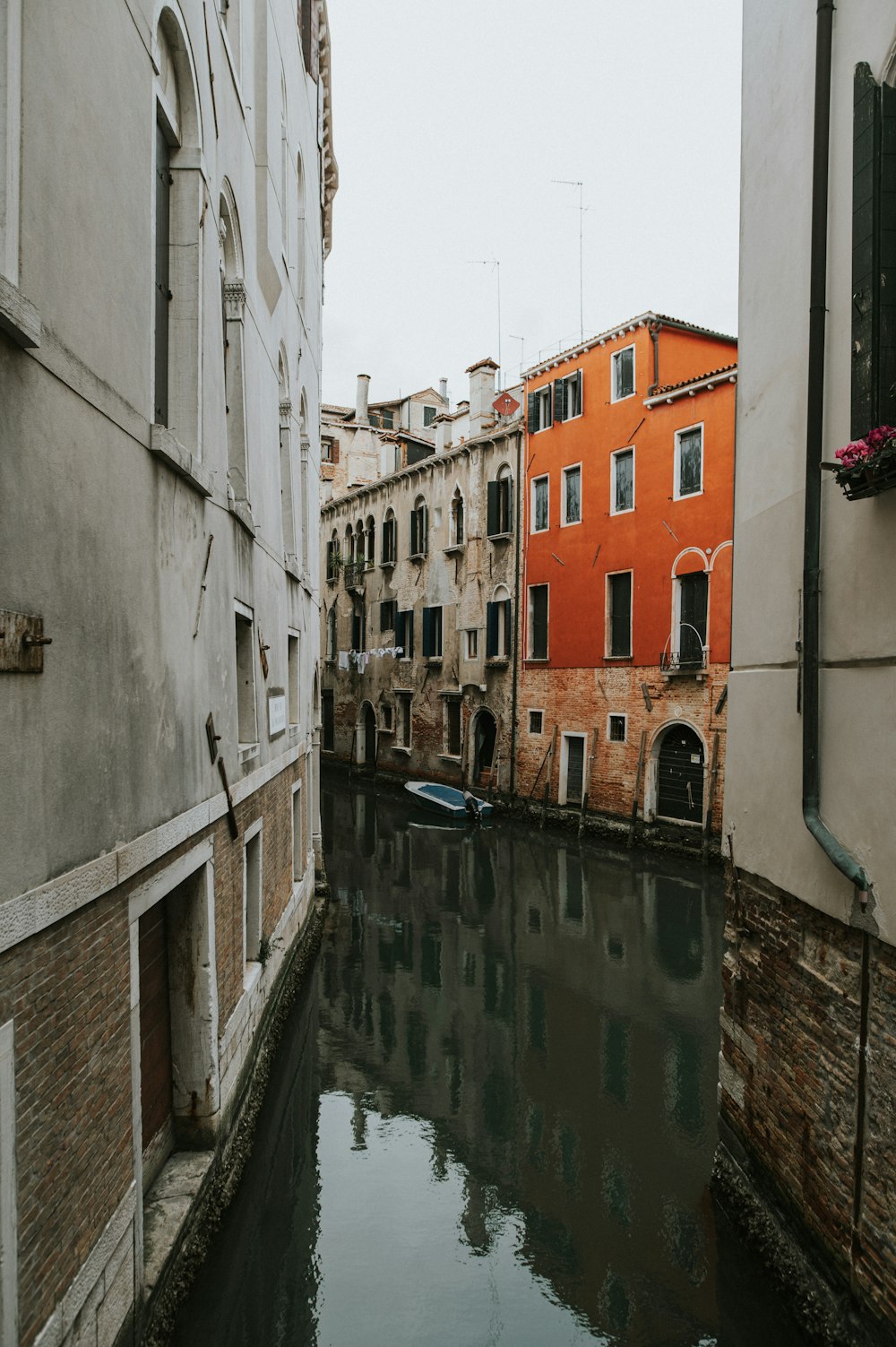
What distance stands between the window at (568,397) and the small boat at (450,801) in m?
8.89

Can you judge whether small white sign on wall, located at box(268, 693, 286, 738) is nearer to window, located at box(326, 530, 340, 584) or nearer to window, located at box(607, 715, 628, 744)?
window, located at box(607, 715, 628, 744)

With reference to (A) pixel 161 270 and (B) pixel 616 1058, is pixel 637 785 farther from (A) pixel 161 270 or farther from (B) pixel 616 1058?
(A) pixel 161 270

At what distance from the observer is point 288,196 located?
10.2 metres

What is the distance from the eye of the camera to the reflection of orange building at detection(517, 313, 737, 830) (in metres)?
17.1

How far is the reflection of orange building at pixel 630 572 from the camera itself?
1711cm

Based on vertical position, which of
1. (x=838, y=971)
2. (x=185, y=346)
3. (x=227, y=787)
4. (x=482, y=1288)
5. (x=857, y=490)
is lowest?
(x=482, y=1288)

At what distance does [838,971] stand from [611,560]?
15869 mm

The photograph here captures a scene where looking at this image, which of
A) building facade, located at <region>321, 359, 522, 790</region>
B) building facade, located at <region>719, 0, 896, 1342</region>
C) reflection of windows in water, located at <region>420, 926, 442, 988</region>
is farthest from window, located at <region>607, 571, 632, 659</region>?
building facade, located at <region>719, 0, 896, 1342</region>

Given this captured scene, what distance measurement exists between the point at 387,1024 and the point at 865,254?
26.3 ft

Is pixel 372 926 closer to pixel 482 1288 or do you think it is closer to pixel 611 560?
pixel 482 1288

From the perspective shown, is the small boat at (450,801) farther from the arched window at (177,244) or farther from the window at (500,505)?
the arched window at (177,244)

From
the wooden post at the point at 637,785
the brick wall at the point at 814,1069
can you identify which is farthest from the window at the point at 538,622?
the brick wall at the point at 814,1069

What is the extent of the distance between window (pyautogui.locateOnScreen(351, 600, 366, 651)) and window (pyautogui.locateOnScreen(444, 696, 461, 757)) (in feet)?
19.2

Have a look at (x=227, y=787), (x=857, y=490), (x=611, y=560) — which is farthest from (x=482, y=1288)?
(x=611, y=560)
